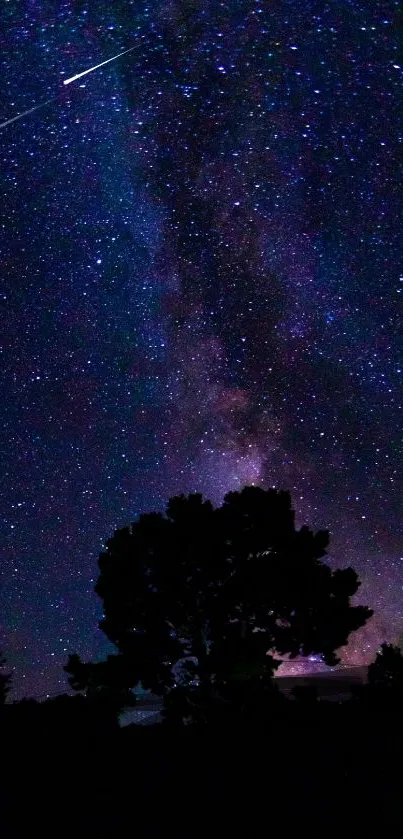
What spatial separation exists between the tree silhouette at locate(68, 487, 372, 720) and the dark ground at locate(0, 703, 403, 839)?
11711 mm

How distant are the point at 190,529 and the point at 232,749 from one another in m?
14.1

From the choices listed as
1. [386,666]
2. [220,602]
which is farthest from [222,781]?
[220,602]

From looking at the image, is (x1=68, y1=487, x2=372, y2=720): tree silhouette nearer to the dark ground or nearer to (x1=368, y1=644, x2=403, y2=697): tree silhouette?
(x1=368, y1=644, x2=403, y2=697): tree silhouette

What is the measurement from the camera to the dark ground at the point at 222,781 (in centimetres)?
388

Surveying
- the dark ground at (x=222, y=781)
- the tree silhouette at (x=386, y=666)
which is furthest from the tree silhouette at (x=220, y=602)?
the dark ground at (x=222, y=781)

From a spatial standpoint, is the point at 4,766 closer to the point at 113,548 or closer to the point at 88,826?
the point at 88,826

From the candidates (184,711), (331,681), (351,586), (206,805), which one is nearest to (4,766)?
(206,805)

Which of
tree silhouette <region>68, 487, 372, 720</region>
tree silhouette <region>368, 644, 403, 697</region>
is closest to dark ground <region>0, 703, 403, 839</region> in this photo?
tree silhouette <region>368, 644, 403, 697</region>

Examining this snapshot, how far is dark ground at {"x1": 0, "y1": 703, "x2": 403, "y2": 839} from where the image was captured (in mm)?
3875

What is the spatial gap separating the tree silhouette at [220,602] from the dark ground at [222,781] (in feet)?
38.4

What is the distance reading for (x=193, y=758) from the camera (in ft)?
14.8

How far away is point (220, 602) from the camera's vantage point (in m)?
17.0

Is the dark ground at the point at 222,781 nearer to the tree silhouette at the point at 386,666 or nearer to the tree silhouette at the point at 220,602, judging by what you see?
the tree silhouette at the point at 386,666

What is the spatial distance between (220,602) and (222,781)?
1309cm
